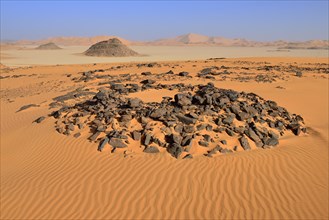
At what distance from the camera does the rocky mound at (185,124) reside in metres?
8.73

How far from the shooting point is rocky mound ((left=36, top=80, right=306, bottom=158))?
28.7ft

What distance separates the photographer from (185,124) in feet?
31.2

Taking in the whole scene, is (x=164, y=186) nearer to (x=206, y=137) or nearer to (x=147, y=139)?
(x=147, y=139)

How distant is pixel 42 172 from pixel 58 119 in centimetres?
384

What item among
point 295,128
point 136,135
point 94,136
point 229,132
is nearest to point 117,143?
point 136,135

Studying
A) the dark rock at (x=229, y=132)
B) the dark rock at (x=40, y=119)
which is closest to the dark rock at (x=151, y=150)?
the dark rock at (x=229, y=132)

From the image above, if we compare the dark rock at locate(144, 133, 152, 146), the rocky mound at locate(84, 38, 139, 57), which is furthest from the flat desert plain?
the rocky mound at locate(84, 38, 139, 57)

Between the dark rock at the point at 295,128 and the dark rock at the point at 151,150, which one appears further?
the dark rock at the point at 295,128

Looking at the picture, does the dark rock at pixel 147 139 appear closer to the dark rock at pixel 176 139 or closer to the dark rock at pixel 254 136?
the dark rock at pixel 176 139

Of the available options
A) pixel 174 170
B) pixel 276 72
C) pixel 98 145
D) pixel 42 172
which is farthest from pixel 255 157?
pixel 276 72

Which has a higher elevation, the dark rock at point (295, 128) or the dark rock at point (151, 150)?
the dark rock at point (151, 150)

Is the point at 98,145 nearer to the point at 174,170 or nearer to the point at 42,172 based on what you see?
the point at 42,172

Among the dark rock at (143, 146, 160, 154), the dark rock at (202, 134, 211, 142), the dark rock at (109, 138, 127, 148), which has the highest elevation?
the dark rock at (202, 134, 211, 142)

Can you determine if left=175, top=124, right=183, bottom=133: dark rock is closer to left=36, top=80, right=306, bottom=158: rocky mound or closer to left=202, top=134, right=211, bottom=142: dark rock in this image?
left=36, top=80, right=306, bottom=158: rocky mound
